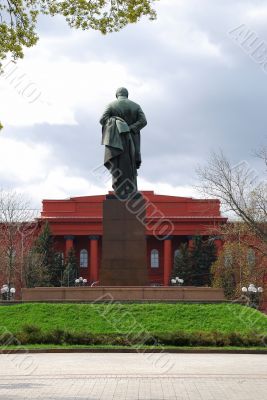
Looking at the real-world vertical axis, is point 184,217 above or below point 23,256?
above

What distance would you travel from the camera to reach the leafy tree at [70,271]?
59781 millimetres

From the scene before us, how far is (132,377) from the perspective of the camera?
12.3 m

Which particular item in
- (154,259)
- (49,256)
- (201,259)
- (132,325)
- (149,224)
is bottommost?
(132,325)

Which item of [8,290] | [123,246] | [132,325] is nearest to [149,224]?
[8,290]

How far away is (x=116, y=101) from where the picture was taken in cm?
2531

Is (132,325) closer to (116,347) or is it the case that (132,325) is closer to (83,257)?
(116,347)

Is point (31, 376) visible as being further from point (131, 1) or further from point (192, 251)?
point (192, 251)

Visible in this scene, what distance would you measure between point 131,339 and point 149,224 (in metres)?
48.0

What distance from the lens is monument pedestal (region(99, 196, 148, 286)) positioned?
934 inches

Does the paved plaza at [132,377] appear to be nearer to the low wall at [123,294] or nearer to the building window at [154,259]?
the low wall at [123,294]

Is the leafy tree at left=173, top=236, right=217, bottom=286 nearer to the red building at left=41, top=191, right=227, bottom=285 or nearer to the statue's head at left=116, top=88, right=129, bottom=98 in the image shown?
the red building at left=41, top=191, right=227, bottom=285

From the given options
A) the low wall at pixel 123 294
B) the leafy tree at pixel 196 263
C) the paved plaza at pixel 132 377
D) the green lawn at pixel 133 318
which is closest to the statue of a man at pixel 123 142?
the low wall at pixel 123 294

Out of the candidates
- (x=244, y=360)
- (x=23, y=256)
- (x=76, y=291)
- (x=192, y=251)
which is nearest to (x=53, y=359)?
(x=244, y=360)

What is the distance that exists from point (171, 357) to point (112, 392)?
686 cm
